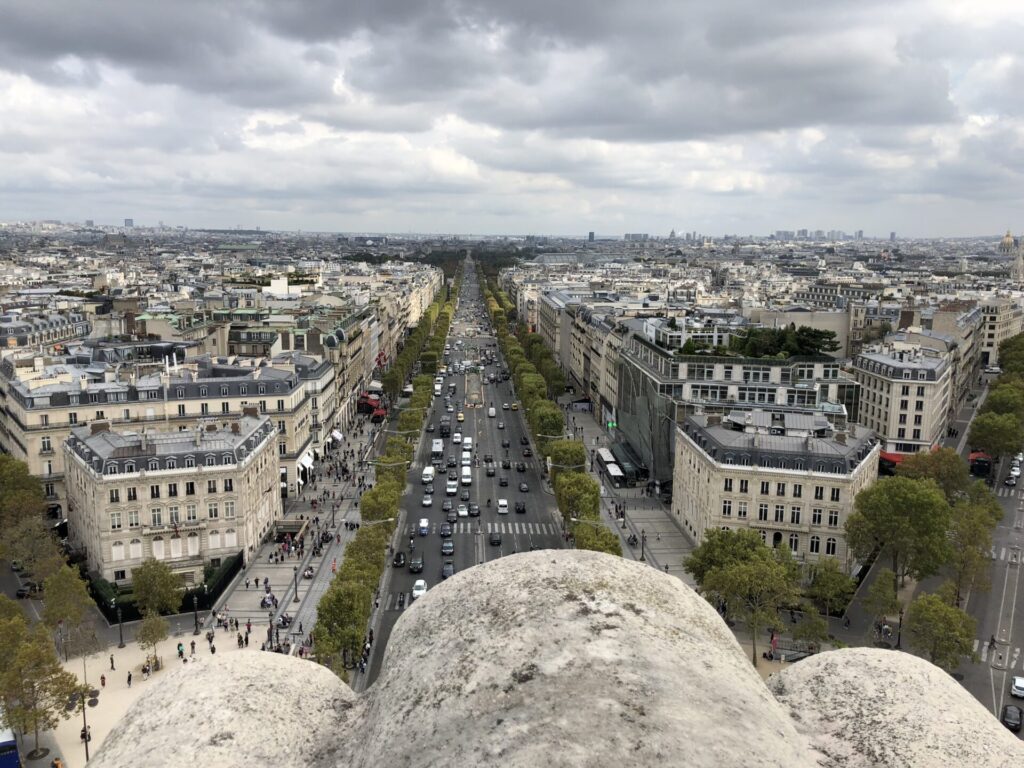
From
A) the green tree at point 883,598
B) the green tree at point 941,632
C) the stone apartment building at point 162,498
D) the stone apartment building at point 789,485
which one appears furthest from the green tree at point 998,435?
the stone apartment building at point 162,498

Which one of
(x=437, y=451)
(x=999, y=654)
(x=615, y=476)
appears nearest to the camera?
(x=999, y=654)

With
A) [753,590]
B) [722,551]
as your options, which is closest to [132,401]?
[722,551]

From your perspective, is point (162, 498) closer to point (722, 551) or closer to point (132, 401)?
point (132, 401)

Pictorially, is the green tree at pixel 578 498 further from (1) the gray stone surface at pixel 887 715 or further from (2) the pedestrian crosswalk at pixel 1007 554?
(1) the gray stone surface at pixel 887 715

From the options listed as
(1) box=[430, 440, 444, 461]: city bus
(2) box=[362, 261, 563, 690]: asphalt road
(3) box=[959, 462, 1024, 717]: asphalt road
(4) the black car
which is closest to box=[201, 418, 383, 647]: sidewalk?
(2) box=[362, 261, 563, 690]: asphalt road

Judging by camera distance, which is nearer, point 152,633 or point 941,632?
point 941,632

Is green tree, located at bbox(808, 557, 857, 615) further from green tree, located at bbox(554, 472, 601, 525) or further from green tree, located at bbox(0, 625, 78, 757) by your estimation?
green tree, located at bbox(0, 625, 78, 757)

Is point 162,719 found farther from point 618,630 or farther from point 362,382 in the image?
point 362,382
